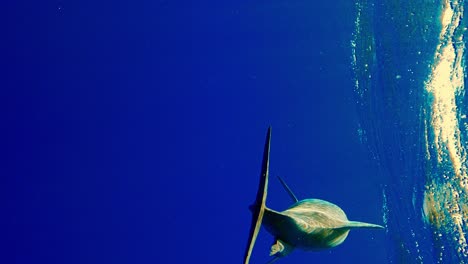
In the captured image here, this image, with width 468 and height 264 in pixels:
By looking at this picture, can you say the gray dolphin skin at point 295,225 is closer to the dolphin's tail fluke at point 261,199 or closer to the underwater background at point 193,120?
the dolphin's tail fluke at point 261,199

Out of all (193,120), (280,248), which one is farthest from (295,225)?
(193,120)

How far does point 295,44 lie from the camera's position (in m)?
10.3

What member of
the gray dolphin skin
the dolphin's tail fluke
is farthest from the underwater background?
the dolphin's tail fluke

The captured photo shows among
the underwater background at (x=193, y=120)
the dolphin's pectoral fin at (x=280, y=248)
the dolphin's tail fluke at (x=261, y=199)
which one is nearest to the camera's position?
the dolphin's tail fluke at (x=261, y=199)

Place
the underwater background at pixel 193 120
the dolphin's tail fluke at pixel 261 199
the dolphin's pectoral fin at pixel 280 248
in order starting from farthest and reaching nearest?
the underwater background at pixel 193 120 → the dolphin's pectoral fin at pixel 280 248 → the dolphin's tail fluke at pixel 261 199

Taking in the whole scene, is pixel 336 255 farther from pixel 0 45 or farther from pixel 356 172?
pixel 0 45

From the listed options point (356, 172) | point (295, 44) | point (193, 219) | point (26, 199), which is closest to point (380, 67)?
point (295, 44)

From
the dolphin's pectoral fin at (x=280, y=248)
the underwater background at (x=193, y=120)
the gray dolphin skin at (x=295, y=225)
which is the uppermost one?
the underwater background at (x=193, y=120)

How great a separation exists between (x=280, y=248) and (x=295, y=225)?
0.28ft

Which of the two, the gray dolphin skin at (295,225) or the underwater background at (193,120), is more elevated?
the underwater background at (193,120)

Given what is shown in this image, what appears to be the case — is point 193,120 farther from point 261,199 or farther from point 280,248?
point 261,199

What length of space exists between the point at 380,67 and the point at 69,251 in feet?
29.6

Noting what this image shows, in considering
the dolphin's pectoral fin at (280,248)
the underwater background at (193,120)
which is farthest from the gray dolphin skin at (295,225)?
the underwater background at (193,120)

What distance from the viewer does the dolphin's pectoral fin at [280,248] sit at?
1.01m
